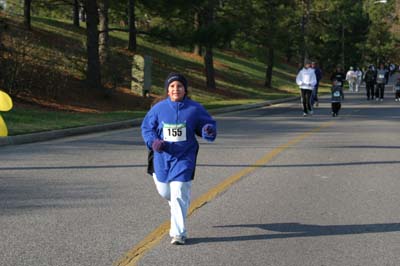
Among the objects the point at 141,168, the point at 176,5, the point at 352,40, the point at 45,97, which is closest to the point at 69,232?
the point at 141,168

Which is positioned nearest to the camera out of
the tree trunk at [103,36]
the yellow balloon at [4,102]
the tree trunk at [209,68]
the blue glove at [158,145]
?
the yellow balloon at [4,102]

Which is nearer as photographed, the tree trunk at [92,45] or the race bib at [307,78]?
the race bib at [307,78]

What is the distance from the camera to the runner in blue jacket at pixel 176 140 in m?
6.18

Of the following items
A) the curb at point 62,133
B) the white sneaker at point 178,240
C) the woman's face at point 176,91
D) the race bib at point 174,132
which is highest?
the woman's face at point 176,91

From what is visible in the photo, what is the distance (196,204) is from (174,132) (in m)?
2.15

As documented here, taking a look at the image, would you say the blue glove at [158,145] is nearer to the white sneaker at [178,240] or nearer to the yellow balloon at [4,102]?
the white sneaker at [178,240]

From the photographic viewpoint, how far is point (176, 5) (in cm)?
2591

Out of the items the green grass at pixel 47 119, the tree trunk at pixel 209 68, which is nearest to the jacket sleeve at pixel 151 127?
the green grass at pixel 47 119

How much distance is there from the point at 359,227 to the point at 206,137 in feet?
6.63

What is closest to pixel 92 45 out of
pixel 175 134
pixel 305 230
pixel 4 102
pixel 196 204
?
pixel 196 204

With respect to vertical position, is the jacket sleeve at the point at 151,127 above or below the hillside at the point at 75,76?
above

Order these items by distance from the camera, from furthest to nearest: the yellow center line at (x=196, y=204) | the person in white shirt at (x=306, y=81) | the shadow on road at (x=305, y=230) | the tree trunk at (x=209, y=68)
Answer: the tree trunk at (x=209, y=68) → the person in white shirt at (x=306, y=81) → the shadow on road at (x=305, y=230) → the yellow center line at (x=196, y=204)

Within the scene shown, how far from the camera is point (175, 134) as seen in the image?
620cm

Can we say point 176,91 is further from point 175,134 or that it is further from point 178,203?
point 178,203
